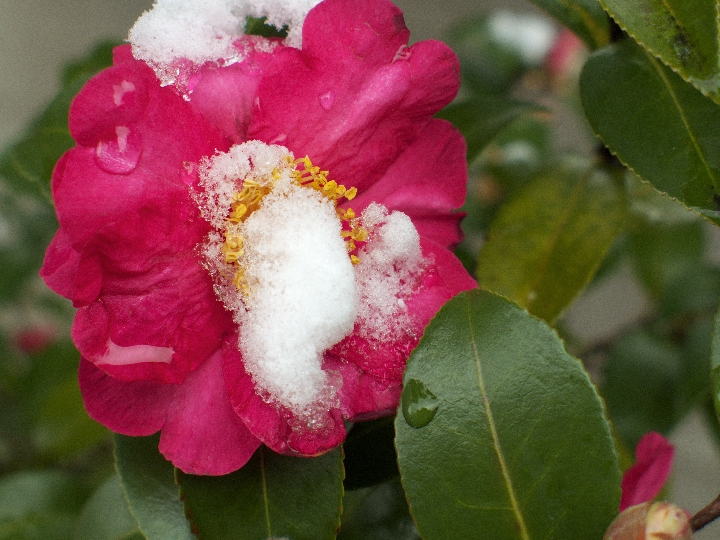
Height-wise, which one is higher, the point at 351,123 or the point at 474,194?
the point at 351,123

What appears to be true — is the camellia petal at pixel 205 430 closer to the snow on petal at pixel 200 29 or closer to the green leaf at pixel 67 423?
the snow on petal at pixel 200 29

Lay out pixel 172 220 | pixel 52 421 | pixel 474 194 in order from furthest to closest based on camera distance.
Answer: pixel 474 194 < pixel 52 421 < pixel 172 220

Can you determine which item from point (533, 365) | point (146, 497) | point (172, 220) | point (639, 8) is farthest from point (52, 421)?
point (639, 8)

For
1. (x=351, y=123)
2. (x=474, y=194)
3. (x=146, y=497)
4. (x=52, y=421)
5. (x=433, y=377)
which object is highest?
(x=351, y=123)

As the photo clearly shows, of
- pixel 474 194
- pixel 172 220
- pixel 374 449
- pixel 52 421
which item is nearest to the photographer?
pixel 172 220

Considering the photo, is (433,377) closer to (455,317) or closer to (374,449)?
(455,317)

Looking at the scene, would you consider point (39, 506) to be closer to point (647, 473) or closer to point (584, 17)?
point (647, 473)

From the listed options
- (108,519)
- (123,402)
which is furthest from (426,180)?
(108,519)
